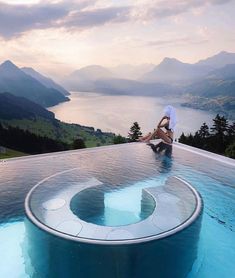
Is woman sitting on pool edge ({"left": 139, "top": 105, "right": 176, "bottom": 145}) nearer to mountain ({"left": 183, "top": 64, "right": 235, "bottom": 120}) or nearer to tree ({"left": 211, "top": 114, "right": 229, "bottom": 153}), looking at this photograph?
tree ({"left": 211, "top": 114, "right": 229, "bottom": 153})

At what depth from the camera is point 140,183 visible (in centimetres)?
834

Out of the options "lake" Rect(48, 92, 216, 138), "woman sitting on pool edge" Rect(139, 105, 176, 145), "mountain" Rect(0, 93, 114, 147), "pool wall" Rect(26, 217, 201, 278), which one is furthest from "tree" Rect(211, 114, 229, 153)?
"mountain" Rect(0, 93, 114, 147)

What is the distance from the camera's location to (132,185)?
26.8ft

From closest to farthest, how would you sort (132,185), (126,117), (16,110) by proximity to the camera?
(132,185)
(16,110)
(126,117)

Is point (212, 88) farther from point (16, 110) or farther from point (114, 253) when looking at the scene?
point (114, 253)

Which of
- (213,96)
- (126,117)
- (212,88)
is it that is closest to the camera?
(126,117)

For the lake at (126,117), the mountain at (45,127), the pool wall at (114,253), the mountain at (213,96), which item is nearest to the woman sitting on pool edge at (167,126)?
the pool wall at (114,253)

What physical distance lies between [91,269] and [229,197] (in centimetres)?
440

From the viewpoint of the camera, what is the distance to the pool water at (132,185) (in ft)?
18.8

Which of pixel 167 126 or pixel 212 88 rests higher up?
pixel 212 88

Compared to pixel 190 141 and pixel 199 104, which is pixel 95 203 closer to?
pixel 190 141

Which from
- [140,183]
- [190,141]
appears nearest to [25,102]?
[190,141]

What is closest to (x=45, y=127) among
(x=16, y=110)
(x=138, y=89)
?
(x=16, y=110)

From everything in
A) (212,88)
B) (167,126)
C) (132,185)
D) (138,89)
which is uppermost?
(212,88)
